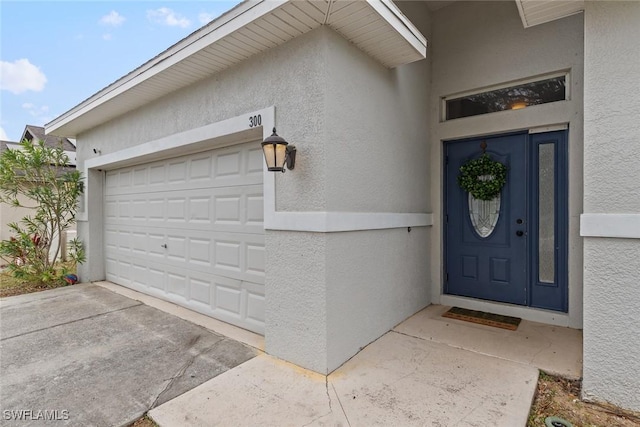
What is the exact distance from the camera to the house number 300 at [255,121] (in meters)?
3.25

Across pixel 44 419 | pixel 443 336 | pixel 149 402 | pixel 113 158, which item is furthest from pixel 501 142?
pixel 113 158

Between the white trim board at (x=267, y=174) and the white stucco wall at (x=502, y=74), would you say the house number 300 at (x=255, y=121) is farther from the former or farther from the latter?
the white stucco wall at (x=502, y=74)

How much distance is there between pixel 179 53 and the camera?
3492 mm

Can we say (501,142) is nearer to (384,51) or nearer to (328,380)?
(384,51)

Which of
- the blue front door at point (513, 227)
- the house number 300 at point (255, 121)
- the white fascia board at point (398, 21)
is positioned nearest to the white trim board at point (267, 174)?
the house number 300 at point (255, 121)

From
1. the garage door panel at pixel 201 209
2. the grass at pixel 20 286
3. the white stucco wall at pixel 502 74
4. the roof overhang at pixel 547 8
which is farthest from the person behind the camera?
the grass at pixel 20 286

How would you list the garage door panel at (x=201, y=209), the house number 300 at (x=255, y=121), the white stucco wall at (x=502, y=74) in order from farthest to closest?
1. the garage door panel at (x=201, y=209)
2. the white stucco wall at (x=502, y=74)
3. the house number 300 at (x=255, y=121)

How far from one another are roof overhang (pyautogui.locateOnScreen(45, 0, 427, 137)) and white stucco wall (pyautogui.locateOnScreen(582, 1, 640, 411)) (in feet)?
5.02

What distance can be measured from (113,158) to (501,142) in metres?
6.46

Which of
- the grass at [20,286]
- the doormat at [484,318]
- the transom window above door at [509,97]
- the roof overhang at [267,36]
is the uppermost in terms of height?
the roof overhang at [267,36]

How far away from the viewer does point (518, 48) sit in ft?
13.4

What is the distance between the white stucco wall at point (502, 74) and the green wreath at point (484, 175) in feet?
1.19

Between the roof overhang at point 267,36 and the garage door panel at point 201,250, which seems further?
the garage door panel at point 201,250

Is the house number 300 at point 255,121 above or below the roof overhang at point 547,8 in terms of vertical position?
below
